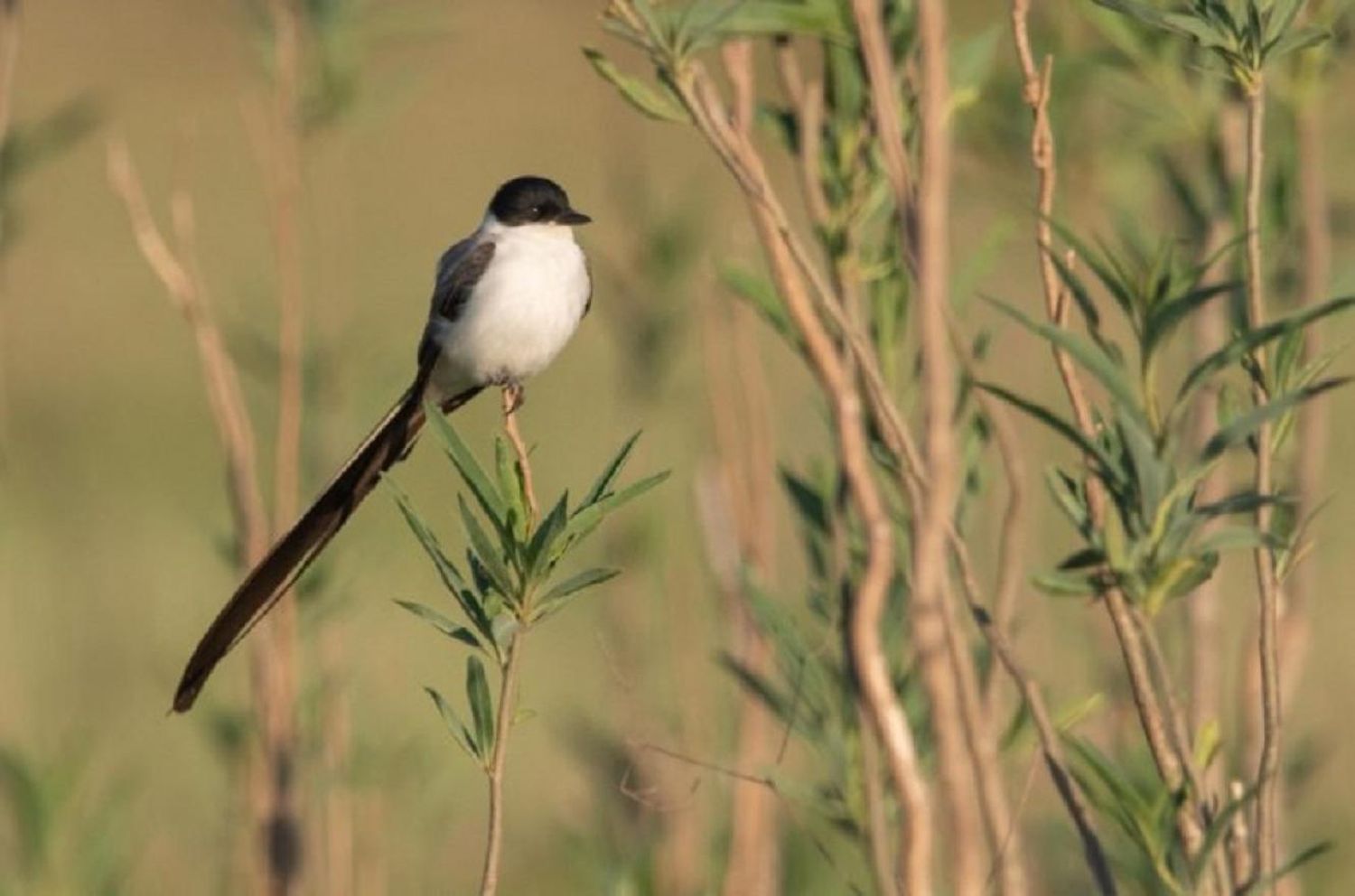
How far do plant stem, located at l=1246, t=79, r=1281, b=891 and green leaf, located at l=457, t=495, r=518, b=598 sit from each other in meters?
0.86

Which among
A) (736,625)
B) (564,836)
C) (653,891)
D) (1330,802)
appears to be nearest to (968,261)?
(736,625)

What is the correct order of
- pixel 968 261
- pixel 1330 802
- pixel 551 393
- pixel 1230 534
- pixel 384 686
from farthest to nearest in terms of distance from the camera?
pixel 551 393, pixel 384 686, pixel 1330 802, pixel 968 261, pixel 1230 534

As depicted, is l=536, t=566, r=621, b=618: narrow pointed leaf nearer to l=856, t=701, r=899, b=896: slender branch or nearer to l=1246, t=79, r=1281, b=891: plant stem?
l=856, t=701, r=899, b=896: slender branch

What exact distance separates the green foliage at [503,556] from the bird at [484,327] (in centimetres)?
62

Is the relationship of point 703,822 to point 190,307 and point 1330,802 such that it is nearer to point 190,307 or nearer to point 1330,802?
point 190,307

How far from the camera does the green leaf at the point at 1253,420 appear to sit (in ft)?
9.28

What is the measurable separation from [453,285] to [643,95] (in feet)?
5.28

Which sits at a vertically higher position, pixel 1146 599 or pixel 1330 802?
pixel 1146 599

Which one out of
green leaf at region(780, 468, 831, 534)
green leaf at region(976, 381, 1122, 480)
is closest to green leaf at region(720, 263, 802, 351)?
green leaf at region(780, 468, 831, 534)

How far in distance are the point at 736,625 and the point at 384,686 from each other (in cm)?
480

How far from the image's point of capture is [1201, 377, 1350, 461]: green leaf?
2828 mm

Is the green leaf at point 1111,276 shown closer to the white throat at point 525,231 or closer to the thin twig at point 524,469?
the thin twig at point 524,469

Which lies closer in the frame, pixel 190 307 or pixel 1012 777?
pixel 190 307

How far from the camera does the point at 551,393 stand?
590 inches
